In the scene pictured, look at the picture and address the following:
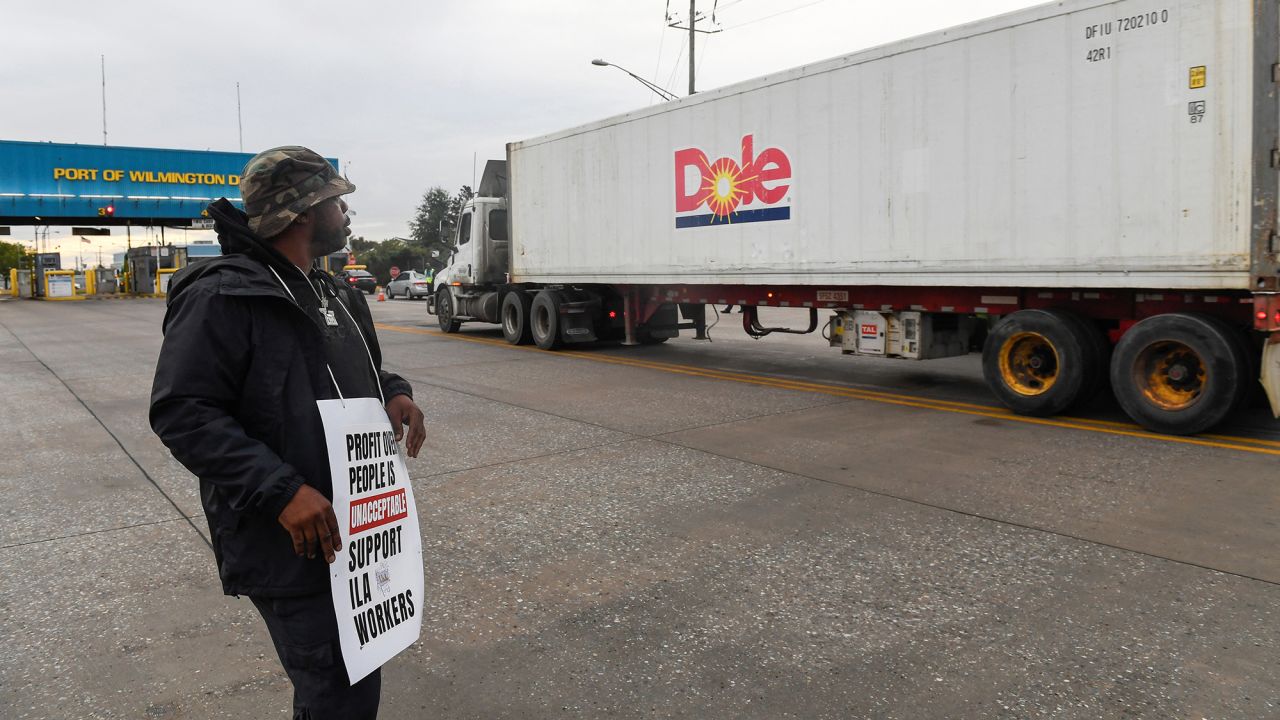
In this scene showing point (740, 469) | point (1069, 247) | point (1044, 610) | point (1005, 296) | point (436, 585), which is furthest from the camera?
point (1005, 296)

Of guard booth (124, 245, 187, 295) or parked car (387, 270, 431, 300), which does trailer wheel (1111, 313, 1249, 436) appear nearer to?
parked car (387, 270, 431, 300)

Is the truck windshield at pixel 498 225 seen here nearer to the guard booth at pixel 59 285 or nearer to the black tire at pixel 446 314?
the black tire at pixel 446 314

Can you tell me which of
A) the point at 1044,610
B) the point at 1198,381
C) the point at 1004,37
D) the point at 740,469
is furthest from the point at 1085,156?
the point at 1044,610

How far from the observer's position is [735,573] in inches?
182

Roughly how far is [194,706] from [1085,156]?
8007 mm

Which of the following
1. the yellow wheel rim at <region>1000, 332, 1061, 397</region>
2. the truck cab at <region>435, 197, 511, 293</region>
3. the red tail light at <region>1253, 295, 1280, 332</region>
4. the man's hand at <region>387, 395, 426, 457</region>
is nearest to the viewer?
the man's hand at <region>387, 395, 426, 457</region>

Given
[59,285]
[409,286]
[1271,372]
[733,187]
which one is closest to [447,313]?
[733,187]

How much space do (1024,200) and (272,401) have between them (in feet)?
26.5

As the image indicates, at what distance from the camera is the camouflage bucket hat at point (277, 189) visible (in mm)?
2316

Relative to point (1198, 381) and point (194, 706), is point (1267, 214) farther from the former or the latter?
point (194, 706)

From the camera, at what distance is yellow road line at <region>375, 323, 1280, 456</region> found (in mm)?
7547

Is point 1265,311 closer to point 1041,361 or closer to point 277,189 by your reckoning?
point 1041,361

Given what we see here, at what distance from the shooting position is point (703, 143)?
12555 mm

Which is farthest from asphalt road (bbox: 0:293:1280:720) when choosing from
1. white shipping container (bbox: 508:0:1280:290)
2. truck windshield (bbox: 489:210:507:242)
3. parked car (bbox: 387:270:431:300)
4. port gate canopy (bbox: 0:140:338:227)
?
parked car (bbox: 387:270:431:300)
